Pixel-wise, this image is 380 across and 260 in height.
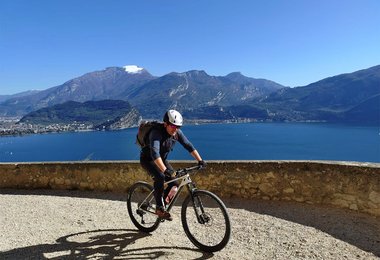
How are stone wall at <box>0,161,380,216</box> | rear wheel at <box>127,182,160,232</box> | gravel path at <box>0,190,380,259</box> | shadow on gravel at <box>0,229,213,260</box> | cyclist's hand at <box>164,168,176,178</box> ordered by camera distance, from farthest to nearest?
stone wall at <box>0,161,380,216</box>, rear wheel at <box>127,182,160,232</box>, cyclist's hand at <box>164,168,176,178</box>, gravel path at <box>0,190,380,259</box>, shadow on gravel at <box>0,229,213,260</box>

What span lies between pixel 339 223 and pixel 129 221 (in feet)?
11.2

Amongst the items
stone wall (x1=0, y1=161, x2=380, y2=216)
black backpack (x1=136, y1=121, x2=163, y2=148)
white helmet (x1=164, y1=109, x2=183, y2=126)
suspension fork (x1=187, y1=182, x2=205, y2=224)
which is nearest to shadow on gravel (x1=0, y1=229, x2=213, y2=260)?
suspension fork (x1=187, y1=182, x2=205, y2=224)

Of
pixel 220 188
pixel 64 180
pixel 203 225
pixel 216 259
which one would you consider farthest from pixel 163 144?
pixel 64 180

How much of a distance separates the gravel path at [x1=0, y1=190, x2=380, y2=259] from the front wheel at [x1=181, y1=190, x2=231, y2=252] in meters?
0.14

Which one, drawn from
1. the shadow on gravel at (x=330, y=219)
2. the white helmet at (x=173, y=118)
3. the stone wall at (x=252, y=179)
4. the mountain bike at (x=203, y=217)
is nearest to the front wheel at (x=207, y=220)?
the mountain bike at (x=203, y=217)

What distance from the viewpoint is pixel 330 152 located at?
82.6m

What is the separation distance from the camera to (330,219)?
233 inches

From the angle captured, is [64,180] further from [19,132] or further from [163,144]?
[19,132]

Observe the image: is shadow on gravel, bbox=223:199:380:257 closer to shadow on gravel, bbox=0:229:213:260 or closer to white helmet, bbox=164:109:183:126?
shadow on gravel, bbox=0:229:213:260

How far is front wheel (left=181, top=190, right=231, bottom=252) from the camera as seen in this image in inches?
175

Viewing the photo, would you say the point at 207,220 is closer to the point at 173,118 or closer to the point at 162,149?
the point at 162,149

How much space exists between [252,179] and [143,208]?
2719 mm

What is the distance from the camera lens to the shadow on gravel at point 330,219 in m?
5.13

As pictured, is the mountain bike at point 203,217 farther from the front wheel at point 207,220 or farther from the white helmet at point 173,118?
the white helmet at point 173,118
